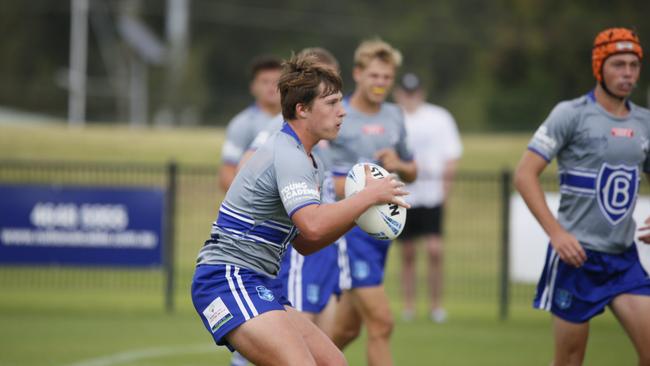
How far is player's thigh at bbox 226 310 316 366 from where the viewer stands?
17.2ft

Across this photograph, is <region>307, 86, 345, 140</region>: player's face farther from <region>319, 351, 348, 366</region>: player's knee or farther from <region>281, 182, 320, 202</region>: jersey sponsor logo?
<region>319, 351, 348, 366</region>: player's knee

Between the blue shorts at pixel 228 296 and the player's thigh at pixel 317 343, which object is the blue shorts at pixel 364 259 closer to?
the player's thigh at pixel 317 343

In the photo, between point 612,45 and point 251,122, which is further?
point 251,122

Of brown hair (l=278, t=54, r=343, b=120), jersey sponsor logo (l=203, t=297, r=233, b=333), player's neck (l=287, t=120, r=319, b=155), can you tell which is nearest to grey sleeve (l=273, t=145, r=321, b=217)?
player's neck (l=287, t=120, r=319, b=155)

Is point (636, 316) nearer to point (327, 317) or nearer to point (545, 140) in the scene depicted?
point (545, 140)

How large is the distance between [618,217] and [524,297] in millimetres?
7415

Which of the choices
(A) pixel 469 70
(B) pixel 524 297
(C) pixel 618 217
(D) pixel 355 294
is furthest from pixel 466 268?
→ (A) pixel 469 70

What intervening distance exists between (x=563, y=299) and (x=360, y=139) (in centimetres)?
207

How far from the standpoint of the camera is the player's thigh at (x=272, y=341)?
5.25 m

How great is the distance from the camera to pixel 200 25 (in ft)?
173

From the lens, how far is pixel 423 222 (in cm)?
1252

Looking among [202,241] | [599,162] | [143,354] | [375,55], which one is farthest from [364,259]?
[202,241]

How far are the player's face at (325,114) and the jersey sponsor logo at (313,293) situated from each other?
225 centimetres

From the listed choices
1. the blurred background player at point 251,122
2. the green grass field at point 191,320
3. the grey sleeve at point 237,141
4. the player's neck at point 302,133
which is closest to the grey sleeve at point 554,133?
the player's neck at point 302,133
